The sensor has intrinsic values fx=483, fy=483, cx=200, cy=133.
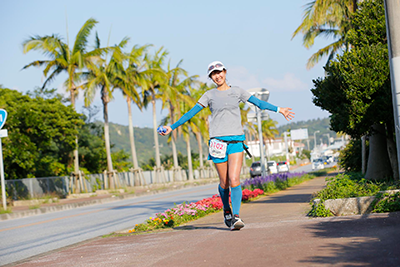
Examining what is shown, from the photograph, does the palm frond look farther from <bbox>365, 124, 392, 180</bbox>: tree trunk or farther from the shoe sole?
the shoe sole

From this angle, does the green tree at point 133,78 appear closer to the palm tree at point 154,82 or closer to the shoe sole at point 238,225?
the palm tree at point 154,82

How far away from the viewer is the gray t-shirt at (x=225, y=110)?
6526 millimetres

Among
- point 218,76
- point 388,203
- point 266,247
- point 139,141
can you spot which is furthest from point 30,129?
point 139,141

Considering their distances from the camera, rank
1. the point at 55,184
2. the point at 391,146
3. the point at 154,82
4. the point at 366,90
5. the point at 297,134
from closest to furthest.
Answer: the point at 366,90 < the point at 391,146 < the point at 55,184 < the point at 154,82 < the point at 297,134

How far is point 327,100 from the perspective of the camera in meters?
11.0

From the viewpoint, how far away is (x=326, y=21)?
2389 cm

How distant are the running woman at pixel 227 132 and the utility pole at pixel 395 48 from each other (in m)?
1.65

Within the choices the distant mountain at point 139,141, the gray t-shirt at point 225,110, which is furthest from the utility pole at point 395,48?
the distant mountain at point 139,141

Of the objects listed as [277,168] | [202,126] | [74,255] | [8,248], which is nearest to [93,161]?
[202,126]

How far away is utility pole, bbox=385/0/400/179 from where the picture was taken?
6961 millimetres

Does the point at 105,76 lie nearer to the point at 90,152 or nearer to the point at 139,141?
the point at 90,152

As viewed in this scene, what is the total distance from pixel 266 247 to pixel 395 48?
3.87m

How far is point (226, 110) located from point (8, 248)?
5862mm

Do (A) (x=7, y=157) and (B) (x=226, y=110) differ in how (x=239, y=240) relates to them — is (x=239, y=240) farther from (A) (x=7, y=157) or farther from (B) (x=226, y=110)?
(A) (x=7, y=157)
